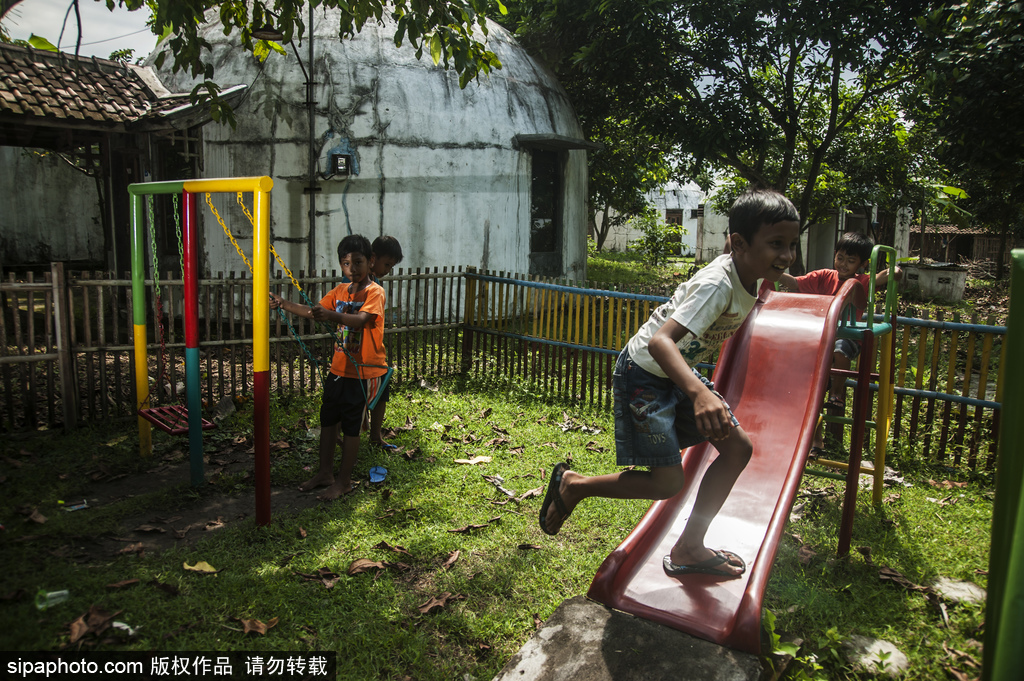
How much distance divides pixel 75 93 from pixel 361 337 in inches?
306

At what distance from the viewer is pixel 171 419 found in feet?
16.6

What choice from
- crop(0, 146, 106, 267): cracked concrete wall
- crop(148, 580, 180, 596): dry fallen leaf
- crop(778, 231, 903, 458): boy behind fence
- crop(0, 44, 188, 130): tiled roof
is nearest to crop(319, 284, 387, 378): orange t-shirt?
crop(148, 580, 180, 596): dry fallen leaf

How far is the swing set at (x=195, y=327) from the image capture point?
4023 mm

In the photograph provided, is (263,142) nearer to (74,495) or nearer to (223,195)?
(223,195)

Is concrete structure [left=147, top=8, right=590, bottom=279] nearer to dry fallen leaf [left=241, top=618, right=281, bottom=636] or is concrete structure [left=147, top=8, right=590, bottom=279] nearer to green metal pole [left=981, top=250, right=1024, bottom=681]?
dry fallen leaf [left=241, top=618, right=281, bottom=636]

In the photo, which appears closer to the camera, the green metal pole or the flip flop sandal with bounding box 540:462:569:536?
the green metal pole

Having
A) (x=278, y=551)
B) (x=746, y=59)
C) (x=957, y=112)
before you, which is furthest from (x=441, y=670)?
(x=746, y=59)

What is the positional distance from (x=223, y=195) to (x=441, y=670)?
9.85m

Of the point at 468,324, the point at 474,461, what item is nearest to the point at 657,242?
the point at 468,324

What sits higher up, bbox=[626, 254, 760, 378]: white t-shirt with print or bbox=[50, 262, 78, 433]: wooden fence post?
bbox=[626, 254, 760, 378]: white t-shirt with print

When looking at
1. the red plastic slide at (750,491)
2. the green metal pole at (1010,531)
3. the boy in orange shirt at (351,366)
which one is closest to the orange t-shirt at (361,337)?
the boy in orange shirt at (351,366)

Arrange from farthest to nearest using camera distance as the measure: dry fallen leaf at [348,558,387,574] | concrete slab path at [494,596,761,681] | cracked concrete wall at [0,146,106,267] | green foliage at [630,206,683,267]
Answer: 1. green foliage at [630,206,683,267]
2. cracked concrete wall at [0,146,106,267]
3. dry fallen leaf at [348,558,387,574]
4. concrete slab path at [494,596,761,681]

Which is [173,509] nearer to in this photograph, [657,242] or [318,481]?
[318,481]

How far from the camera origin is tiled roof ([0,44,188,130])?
8.87m
